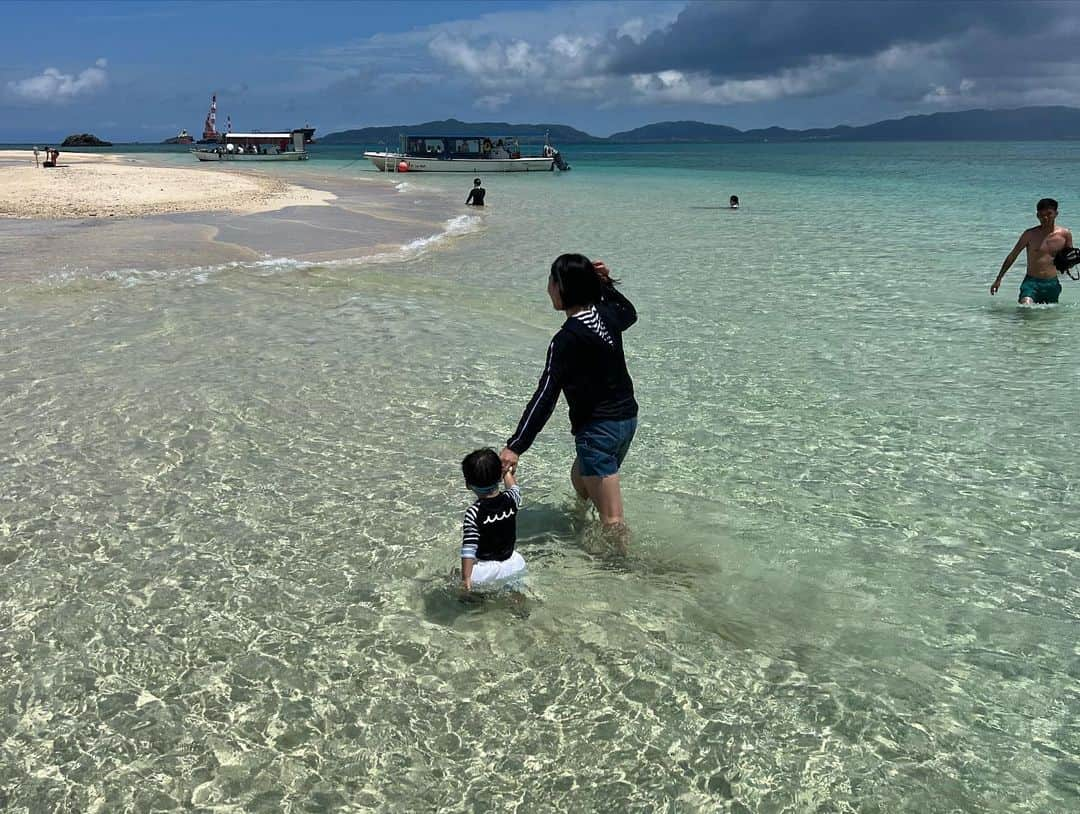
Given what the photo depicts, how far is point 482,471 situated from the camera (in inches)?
168

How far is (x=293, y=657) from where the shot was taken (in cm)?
441

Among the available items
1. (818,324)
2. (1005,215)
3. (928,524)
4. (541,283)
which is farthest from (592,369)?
(1005,215)

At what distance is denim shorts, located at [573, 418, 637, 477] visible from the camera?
4.88 metres

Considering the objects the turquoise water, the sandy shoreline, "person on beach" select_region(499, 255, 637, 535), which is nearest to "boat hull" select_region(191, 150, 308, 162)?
the sandy shoreline

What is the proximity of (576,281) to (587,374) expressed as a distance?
0.56 meters

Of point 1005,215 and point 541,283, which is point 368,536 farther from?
point 1005,215

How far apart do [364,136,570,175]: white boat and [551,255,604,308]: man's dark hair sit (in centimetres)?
6474

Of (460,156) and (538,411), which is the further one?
(460,156)

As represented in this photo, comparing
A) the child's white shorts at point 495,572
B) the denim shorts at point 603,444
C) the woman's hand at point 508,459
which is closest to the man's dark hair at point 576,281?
the denim shorts at point 603,444

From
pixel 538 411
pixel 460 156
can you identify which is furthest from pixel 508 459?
pixel 460 156

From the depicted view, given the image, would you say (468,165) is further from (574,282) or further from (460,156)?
(574,282)

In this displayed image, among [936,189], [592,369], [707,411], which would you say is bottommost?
[707,411]

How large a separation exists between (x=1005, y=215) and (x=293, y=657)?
1317 inches

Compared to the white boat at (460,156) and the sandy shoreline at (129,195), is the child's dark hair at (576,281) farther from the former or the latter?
the white boat at (460,156)
